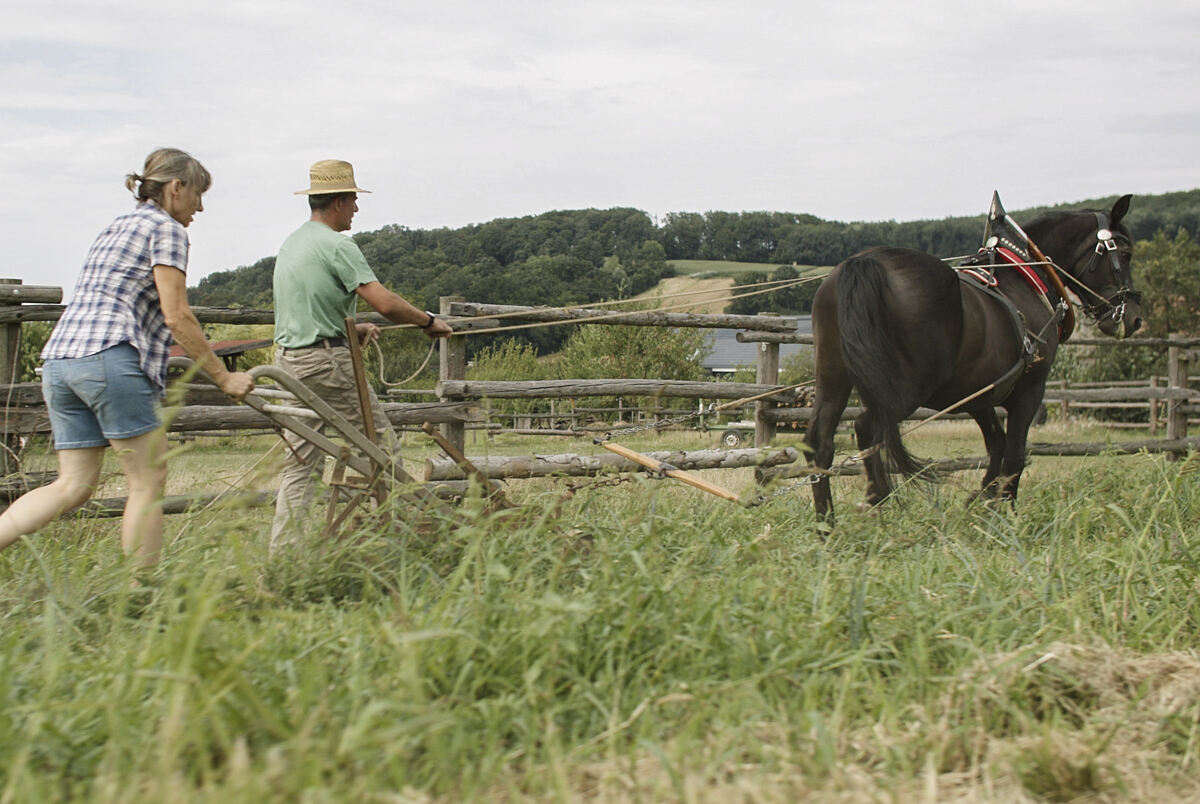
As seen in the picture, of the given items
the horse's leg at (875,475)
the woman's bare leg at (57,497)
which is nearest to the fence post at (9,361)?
the woman's bare leg at (57,497)

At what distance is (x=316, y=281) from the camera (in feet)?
14.6

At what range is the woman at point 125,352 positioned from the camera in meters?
3.43

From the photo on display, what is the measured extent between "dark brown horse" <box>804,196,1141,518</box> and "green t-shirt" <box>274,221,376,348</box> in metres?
2.56

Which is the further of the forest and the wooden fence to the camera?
the forest

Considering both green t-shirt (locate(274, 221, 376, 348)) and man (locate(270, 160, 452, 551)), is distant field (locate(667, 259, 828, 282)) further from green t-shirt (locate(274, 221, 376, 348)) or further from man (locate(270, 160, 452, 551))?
green t-shirt (locate(274, 221, 376, 348))

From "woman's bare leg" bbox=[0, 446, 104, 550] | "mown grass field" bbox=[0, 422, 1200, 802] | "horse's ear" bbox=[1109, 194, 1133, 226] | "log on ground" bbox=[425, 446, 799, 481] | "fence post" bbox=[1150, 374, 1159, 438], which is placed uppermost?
"horse's ear" bbox=[1109, 194, 1133, 226]

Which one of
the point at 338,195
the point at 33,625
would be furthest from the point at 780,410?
the point at 33,625

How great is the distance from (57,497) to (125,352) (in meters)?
0.58

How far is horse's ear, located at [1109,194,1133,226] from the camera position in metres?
6.68

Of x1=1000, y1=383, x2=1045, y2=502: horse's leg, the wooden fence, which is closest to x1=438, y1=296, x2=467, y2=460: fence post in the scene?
the wooden fence

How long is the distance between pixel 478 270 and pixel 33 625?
3420 cm

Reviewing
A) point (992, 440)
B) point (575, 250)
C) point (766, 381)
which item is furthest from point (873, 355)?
point (575, 250)

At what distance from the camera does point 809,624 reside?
2588 millimetres

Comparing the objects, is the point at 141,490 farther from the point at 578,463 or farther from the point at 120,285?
the point at 578,463
